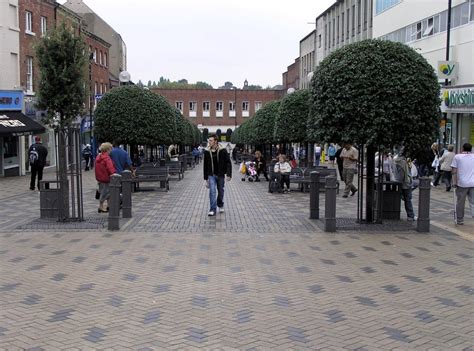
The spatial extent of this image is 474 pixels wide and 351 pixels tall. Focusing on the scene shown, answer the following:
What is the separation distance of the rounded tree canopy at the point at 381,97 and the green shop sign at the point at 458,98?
1491cm

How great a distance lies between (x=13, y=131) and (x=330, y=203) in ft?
63.2

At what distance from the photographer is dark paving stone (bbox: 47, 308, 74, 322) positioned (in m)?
5.64

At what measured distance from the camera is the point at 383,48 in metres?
10.8

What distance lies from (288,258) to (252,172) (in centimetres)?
1643

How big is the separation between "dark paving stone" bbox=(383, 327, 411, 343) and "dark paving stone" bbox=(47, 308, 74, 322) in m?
3.11

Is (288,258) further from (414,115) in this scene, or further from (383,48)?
(383,48)

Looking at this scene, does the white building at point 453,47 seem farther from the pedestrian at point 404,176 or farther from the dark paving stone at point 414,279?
the dark paving stone at point 414,279

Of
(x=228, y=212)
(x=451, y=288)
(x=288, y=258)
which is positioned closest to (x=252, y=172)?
(x=228, y=212)

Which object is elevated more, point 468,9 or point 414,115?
point 468,9

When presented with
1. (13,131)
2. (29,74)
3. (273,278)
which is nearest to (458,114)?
(13,131)

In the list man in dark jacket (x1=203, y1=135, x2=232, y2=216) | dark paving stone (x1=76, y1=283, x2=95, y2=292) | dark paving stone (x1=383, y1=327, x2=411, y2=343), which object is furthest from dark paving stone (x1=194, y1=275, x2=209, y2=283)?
man in dark jacket (x1=203, y1=135, x2=232, y2=216)

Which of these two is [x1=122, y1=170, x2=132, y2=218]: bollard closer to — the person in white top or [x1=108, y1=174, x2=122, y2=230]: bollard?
[x1=108, y1=174, x2=122, y2=230]: bollard

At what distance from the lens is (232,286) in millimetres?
6879

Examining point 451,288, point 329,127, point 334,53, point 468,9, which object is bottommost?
point 451,288
